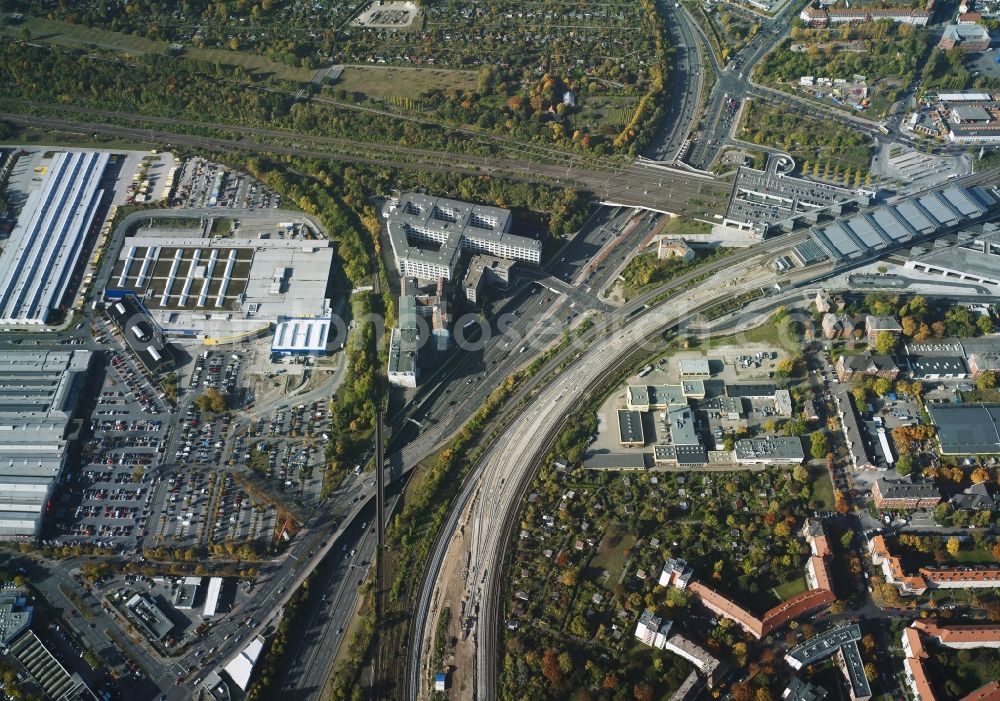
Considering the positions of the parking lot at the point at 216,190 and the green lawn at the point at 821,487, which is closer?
the green lawn at the point at 821,487

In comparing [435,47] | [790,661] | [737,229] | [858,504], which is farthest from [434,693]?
[435,47]

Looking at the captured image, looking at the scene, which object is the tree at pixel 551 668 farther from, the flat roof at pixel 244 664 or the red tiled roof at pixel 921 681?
the red tiled roof at pixel 921 681

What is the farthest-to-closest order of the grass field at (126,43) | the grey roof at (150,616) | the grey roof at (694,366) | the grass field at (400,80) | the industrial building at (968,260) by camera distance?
the grass field at (126,43) → the grass field at (400,80) → the industrial building at (968,260) → the grey roof at (694,366) → the grey roof at (150,616)

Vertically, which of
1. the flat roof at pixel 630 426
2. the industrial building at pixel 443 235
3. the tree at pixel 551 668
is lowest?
the tree at pixel 551 668

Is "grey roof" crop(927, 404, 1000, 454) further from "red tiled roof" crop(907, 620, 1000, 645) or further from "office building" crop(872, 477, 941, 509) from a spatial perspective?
"red tiled roof" crop(907, 620, 1000, 645)

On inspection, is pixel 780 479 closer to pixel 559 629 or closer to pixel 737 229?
pixel 559 629

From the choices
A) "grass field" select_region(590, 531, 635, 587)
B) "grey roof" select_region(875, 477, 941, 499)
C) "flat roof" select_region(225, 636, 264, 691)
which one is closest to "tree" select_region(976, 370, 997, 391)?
"grey roof" select_region(875, 477, 941, 499)

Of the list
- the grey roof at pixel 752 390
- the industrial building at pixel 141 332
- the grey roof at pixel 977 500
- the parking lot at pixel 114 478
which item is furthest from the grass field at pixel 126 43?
the grey roof at pixel 977 500
